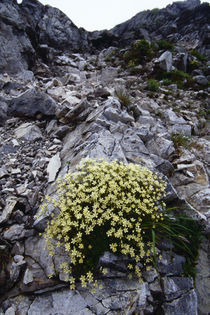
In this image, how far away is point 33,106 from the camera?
728 cm

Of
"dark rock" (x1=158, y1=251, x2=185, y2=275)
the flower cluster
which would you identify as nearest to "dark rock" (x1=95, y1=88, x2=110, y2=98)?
the flower cluster

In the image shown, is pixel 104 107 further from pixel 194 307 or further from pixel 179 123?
pixel 194 307

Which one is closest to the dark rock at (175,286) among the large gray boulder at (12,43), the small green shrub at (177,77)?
the small green shrub at (177,77)

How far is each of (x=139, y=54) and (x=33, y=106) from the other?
16.7m

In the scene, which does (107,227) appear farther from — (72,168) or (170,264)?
(72,168)

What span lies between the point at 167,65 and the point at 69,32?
65.0 feet

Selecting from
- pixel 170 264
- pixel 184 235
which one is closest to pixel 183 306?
pixel 170 264

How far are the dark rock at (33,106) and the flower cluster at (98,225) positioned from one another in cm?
498

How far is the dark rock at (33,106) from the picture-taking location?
7234mm

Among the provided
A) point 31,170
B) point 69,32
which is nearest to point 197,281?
point 31,170

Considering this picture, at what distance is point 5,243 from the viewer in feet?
10.6

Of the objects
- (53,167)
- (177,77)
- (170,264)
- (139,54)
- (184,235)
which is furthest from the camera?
(139,54)

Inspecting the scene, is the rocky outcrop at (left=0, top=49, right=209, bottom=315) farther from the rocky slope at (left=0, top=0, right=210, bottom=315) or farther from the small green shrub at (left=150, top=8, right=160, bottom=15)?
the small green shrub at (left=150, top=8, right=160, bottom=15)

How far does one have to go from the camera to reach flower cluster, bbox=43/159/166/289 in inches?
106
